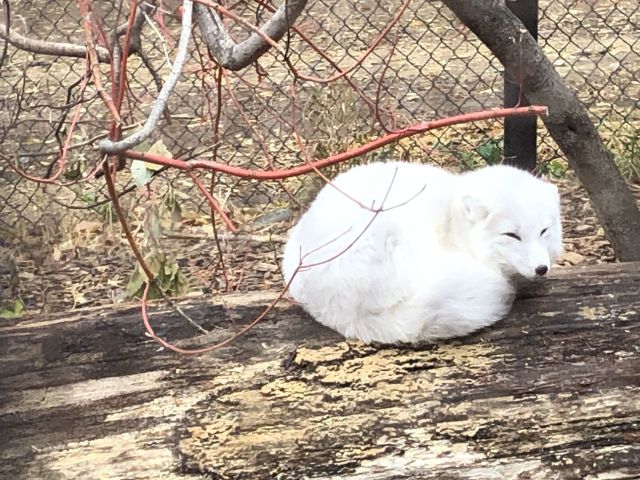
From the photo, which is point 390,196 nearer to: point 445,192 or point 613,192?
point 445,192

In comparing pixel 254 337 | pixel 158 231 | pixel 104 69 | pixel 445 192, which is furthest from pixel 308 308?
pixel 104 69

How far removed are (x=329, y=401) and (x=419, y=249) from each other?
48 centimetres

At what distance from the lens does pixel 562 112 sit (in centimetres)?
312

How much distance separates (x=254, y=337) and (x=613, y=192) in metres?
1.47

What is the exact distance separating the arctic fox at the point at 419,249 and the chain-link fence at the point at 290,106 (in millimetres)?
641

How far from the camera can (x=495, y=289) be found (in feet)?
8.00

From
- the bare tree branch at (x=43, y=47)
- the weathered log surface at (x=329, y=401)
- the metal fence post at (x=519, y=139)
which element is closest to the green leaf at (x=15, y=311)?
the weathered log surface at (x=329, y=401)

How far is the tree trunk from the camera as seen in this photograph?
2959mm

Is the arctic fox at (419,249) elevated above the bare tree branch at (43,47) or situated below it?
below

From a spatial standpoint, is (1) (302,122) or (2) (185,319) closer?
(2) (185,319)

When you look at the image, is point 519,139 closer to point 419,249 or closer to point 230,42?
point 419,249

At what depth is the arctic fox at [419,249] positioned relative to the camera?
237 centimetres

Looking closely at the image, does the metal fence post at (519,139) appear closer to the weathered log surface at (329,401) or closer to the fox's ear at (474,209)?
the fox's ear at (474,209)

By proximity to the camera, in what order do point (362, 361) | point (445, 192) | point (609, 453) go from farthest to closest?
point (445, 192) < point (362, 361) < point (609, 453)
